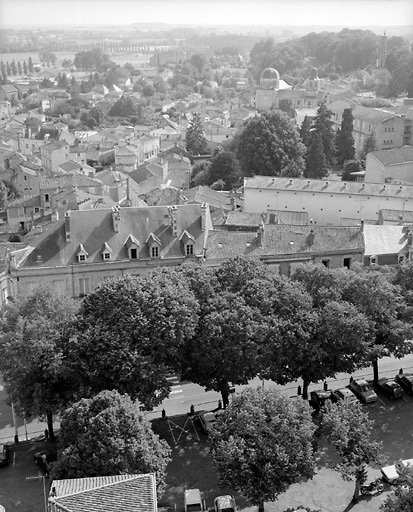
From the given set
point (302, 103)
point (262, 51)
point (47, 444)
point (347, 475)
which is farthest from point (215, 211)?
point (262, 51)

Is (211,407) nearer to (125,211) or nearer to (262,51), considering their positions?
(125,211)

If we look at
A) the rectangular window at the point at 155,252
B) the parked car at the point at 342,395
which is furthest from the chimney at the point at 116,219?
the parked car at the point at 342,395

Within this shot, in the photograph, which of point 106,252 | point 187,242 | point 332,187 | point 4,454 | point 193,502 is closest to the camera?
point 193,502

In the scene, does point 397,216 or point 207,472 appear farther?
point 397,216

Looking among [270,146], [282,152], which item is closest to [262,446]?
[282,152]

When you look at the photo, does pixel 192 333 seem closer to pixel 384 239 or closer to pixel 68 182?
pixel 384 239
